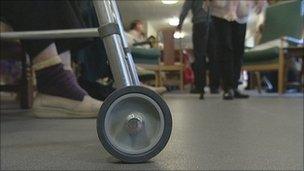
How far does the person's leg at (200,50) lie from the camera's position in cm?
329

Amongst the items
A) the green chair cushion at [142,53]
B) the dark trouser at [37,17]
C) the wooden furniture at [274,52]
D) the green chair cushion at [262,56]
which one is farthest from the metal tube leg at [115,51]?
the green chair cushion at [262,56]

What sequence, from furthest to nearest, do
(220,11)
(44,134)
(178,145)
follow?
(220,11), (44,134), (178,145)

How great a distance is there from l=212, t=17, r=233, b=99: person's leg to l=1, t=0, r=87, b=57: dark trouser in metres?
1.81

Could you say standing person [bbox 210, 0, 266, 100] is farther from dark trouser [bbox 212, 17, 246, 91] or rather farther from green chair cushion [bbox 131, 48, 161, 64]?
green chair cushion [bbox 131, 48, 161, 64]

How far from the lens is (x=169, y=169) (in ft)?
2.22

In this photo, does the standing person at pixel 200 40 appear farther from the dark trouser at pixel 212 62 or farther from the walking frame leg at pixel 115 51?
the walking frame leg at pixel 115 51

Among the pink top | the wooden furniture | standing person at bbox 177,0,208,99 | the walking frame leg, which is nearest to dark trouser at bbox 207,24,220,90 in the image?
standing person at bbox 177,0,208,99

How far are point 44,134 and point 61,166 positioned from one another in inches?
15.6

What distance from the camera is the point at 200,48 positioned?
11.3 feet

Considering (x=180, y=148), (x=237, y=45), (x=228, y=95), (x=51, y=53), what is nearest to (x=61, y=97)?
(x=51, y=53)

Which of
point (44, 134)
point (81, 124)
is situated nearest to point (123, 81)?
point (44, 134)

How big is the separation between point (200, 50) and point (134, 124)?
2934 mm

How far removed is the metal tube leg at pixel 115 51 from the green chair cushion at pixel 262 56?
3382mm

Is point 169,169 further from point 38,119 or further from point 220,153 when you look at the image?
point 38,119
